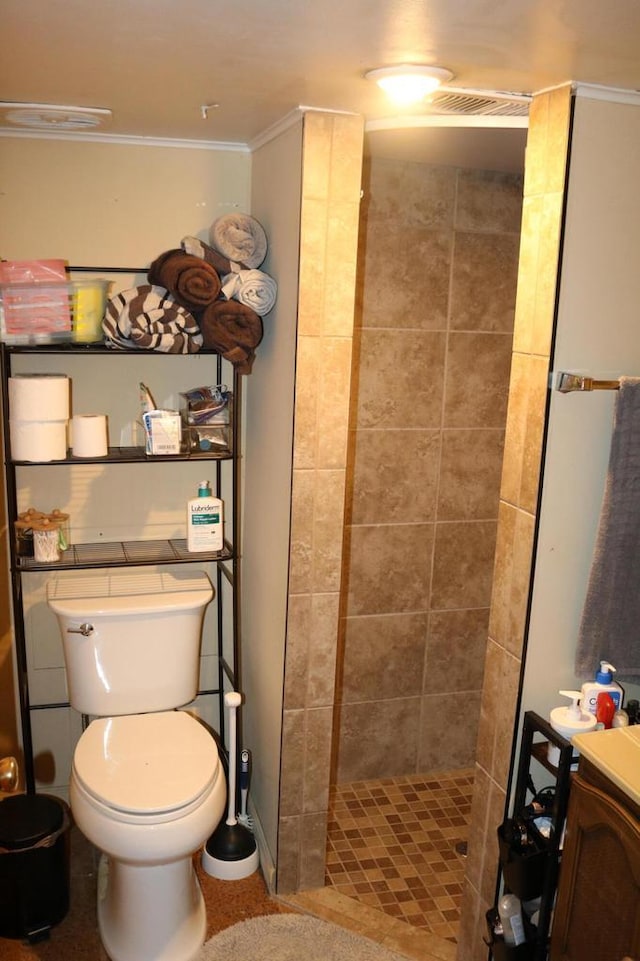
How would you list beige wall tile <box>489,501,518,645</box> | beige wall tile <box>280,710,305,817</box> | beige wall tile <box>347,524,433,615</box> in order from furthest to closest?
beige wall tile <box>347,524,433,615</box>, beige wall tile <box>280,710,305,817</box>, beige wall tile <box>489,501,518,645</box>


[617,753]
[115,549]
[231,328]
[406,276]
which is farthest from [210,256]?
[617,753]

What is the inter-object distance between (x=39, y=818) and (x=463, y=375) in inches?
79.2

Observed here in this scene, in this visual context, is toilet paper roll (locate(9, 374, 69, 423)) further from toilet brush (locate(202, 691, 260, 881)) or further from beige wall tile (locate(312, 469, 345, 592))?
toilet brush (locate(202, 691, 260, 881))

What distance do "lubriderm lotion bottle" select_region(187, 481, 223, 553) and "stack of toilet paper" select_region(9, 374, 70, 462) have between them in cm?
46

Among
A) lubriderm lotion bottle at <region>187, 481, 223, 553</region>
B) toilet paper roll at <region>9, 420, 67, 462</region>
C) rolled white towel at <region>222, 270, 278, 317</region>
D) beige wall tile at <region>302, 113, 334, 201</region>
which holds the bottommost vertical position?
lubriderm lotion bottle at <region>187, 481, 223, 553</region>

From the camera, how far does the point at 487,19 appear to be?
140 centimetres

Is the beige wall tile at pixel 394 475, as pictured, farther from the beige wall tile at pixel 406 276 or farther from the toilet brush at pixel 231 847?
the toilet brush at pixel 231 847

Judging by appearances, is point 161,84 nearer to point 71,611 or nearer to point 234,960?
point 71,611

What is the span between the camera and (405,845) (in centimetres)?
299

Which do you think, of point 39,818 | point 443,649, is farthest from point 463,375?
point 39,818

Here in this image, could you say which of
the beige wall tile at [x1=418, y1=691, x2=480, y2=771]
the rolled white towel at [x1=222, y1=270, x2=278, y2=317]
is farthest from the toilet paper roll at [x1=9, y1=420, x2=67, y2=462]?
the beige wall tile at [x1=418, y1=691, x2=480, y2=771]

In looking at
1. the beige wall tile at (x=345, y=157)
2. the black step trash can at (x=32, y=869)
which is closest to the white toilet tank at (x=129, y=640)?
the black step trash can at (x=32, y=869)

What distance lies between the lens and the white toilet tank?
2588mm

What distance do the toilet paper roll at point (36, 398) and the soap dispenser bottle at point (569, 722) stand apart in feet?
5.15
